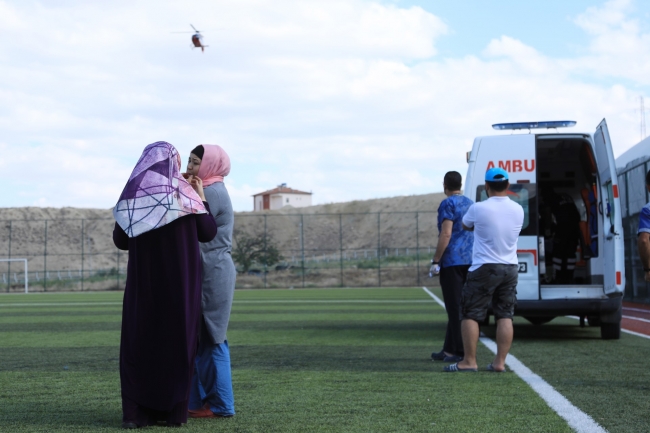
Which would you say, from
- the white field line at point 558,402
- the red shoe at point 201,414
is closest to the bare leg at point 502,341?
the white field line at point 558,402

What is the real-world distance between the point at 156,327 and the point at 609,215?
22.4 feet

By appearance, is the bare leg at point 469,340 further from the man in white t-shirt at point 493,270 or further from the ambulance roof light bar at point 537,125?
the ambulance roof light bar at point 537,125

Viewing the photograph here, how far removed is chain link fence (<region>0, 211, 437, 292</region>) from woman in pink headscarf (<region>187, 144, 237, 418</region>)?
35.9 m

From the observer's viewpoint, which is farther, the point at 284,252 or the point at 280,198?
the point at 280,198

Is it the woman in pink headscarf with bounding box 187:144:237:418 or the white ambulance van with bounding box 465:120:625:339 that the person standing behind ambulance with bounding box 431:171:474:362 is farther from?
the woman in pink headscarf with bounding box 187:144:237:418

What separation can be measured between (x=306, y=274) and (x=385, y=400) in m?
38.9

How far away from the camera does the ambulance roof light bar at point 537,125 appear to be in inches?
428

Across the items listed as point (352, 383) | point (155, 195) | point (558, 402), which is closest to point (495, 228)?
point (352, 383)

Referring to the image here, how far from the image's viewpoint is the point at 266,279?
141 feet

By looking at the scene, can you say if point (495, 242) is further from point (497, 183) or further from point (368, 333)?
point (368, 333)

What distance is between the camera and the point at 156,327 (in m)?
5.21

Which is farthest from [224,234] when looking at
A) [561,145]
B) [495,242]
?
[561,145]

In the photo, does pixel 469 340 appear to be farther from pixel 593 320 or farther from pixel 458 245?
pixel 593 320

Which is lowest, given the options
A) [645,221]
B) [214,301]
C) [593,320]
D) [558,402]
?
[558,402]
